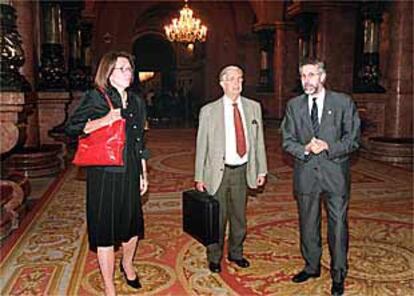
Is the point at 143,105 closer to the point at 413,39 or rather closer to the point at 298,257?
the point at 298,257

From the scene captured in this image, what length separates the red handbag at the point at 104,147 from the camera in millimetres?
3025

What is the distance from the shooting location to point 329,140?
3355 mm

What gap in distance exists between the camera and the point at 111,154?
9.93ft

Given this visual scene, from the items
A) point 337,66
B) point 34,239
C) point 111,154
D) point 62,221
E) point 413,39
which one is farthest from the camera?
point 337,66

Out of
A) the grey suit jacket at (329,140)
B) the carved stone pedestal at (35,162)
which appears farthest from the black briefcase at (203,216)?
the carved stone pedestal at (35,162)

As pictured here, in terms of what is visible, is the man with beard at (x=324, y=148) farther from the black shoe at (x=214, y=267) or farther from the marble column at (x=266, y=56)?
the marble column at (x=266, y=56)

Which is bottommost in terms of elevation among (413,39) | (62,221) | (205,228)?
(62,221)

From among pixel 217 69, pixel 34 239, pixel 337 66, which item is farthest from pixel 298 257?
pixel 217 69

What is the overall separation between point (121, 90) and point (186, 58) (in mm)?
19572

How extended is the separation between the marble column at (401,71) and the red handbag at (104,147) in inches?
339

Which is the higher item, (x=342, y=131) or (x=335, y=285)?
(x=342, y=131)

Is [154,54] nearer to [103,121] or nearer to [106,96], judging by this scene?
[106,96]

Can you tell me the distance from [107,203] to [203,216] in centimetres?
78

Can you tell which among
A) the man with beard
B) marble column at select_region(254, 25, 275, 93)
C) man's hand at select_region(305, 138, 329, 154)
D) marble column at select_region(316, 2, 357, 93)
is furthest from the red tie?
marble column at select_region(254, 25, 275, 93)
